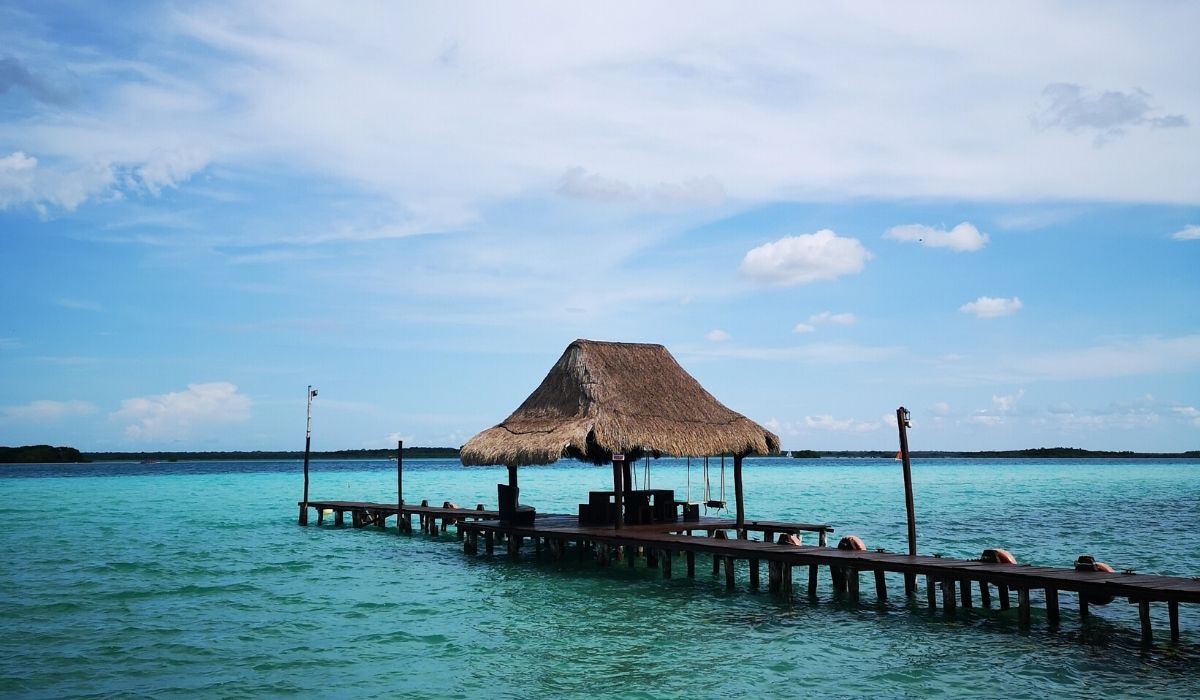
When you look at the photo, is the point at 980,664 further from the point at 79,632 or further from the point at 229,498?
the point at 229,498

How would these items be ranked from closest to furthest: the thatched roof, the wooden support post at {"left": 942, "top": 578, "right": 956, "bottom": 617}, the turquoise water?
the turquoise water
the wooden support post at {"left": 942, "top": 578, "right": 956, "bottom": 617}
the thatched roof

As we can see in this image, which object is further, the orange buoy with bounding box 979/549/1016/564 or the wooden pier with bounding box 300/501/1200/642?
the orange buoy with bounding box 979/549/1016/564

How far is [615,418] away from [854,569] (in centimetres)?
640

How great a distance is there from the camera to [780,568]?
677 inches

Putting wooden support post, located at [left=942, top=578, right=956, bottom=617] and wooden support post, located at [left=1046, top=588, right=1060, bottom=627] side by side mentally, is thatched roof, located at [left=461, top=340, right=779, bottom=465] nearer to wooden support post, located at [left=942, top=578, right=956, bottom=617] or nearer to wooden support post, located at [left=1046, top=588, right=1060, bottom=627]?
wooden support post, located at [left=942, top=578, right=956, bottom=617]

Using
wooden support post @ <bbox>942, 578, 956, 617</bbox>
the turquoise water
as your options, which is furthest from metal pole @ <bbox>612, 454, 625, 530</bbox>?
wooden support post @ <bbox>942, 578, 956, 617</bbox>

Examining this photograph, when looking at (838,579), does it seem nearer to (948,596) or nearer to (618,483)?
(948,596)

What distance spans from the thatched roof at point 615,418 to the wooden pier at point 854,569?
5.97 feet

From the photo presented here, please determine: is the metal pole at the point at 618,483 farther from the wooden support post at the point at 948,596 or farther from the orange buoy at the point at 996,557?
the orange buoy at the point at 996,557

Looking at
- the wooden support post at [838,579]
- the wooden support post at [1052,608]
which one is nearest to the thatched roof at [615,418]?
the wooden support post at [838,579]

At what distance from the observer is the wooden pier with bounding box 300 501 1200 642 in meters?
12.9

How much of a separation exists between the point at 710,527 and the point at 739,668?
351 inches

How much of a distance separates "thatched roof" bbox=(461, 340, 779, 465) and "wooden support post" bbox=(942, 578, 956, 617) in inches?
260

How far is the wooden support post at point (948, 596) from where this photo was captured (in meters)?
14.9
